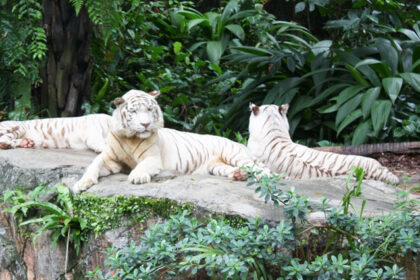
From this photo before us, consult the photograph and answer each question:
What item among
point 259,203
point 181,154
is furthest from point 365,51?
point 259,203

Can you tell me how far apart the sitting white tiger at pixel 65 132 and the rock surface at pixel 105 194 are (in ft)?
1.65

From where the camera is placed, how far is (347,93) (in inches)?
298

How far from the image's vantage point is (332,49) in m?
7.99

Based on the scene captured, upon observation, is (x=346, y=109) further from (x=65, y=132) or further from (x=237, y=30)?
(x=237, y=30)

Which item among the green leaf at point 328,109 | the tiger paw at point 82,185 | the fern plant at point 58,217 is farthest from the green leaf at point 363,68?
the fern plant at point 58,217

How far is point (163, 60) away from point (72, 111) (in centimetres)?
322

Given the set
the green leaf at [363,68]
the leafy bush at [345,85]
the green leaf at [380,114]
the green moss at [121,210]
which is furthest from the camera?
the green leaf at [363,68]

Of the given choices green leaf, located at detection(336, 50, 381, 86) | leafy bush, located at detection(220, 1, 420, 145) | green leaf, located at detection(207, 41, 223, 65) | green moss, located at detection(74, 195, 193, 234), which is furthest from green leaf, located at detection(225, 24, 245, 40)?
green moss, located at detection(74, 195, 193, 234)

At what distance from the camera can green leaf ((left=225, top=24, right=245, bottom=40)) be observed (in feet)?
34.2

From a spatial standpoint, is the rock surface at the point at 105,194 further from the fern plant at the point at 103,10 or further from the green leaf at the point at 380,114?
the green leaf at the point at 380,114

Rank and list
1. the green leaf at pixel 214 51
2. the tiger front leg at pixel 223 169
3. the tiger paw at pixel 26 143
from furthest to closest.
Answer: the green leaf at pixel 214 51, the tiger paw at pixel 26 143, the tiger front leg at pixel 223 169

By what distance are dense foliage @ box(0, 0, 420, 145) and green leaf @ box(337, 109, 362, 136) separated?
12 millimetres

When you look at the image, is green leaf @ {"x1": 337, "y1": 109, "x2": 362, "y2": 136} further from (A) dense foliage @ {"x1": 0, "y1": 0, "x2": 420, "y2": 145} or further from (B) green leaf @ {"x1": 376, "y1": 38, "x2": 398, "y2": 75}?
(B) green leaf @ {"x1": 376, "y1": 38, "x2": 398, "y2": 75}

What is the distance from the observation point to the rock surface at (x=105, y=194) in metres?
3.88
